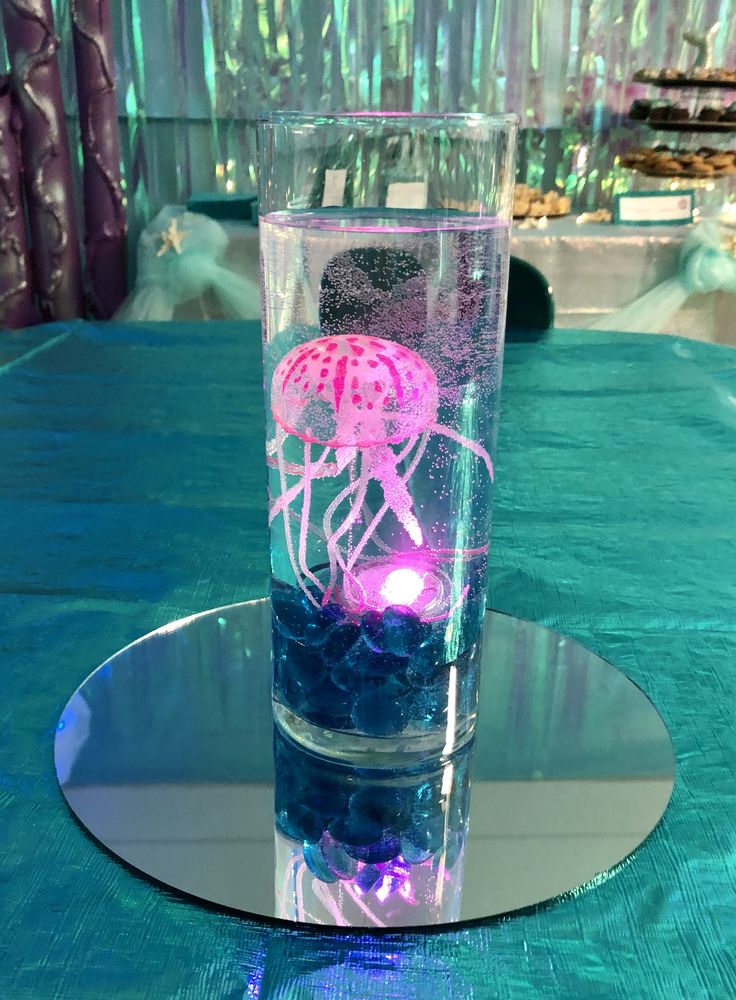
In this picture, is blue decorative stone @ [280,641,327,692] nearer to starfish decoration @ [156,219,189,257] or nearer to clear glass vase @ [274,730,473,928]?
clear glass vase @ [274,730,473,928]

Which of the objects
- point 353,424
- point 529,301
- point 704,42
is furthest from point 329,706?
point 704,42

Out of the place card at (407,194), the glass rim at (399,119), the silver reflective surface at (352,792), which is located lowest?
the silver reflective surface at (352,792)

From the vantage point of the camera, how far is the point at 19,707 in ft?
1.49

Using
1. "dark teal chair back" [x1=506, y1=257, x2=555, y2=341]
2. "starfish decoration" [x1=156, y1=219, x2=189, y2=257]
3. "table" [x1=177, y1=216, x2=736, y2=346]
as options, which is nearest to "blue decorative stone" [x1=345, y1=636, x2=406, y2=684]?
"dark teal chair back" [x1=506, y1=257, x2=555, y2=341]

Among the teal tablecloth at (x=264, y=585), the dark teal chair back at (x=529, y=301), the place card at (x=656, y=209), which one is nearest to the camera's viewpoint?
the teal tablecloth at (x=264, y=585)

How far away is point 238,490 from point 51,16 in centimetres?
194

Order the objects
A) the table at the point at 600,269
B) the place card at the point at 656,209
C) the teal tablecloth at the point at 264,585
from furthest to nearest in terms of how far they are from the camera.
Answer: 1. the place card at the point at 656,209
2. the table at the point at 600,269
3. the teal tablecloth at the point at 264,585

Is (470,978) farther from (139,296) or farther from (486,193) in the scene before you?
(139,296)

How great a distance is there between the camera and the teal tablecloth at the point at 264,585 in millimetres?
312

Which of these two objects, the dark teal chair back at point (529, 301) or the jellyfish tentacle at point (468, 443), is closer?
the jellyfish tentacle at point (468, 443)

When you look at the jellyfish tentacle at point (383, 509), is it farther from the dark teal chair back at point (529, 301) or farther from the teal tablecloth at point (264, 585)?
the dark teal chair back at point (529, 301)

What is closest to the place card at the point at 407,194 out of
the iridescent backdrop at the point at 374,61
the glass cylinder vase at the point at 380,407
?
the glass cylinder vase at the point at 380,407

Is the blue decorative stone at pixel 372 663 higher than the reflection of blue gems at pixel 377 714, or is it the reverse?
the blue decorative stone at pixel 372 663

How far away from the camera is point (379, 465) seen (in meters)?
0.38
